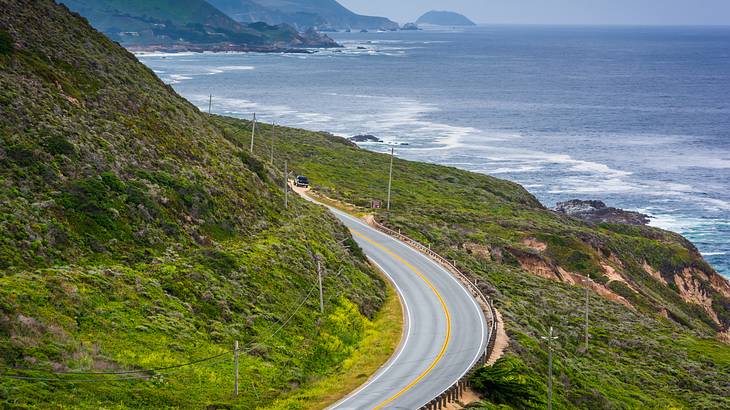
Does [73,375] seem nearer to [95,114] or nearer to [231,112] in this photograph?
[95,114]

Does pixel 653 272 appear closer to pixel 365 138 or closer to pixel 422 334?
pixel 422 334

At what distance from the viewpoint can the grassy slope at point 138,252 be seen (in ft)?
90.5

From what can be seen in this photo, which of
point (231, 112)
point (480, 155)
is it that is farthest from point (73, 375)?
point (231, 112)

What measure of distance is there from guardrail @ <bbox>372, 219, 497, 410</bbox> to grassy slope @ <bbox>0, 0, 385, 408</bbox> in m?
5.48

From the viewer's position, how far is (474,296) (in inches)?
1774

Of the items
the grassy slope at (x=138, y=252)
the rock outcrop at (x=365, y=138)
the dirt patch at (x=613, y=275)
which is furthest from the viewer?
the rock outcrop at (x=365, y=138)

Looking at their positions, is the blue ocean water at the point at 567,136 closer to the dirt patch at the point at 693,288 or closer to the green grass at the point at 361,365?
the dirt patch at the point at 693,288

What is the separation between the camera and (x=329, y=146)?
112 meters

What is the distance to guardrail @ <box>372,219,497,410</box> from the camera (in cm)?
2905

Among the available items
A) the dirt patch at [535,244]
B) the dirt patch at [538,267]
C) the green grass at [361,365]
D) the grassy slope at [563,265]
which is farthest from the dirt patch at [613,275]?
the green grass at [361,365]

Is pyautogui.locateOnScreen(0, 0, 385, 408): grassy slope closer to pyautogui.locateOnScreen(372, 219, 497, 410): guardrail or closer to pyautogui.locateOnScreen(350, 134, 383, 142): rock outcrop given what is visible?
pyautogui.locateOnScreen(372, 219, 497, 410): guardrail

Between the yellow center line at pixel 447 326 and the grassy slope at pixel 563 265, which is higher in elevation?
the yellow center line at pixel 447 326

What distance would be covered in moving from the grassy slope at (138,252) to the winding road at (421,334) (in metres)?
2.35

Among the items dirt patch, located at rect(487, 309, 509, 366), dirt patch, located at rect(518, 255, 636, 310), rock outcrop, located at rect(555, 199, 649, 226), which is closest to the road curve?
dirt patch, located at rect(487, 309, 509, 366)
